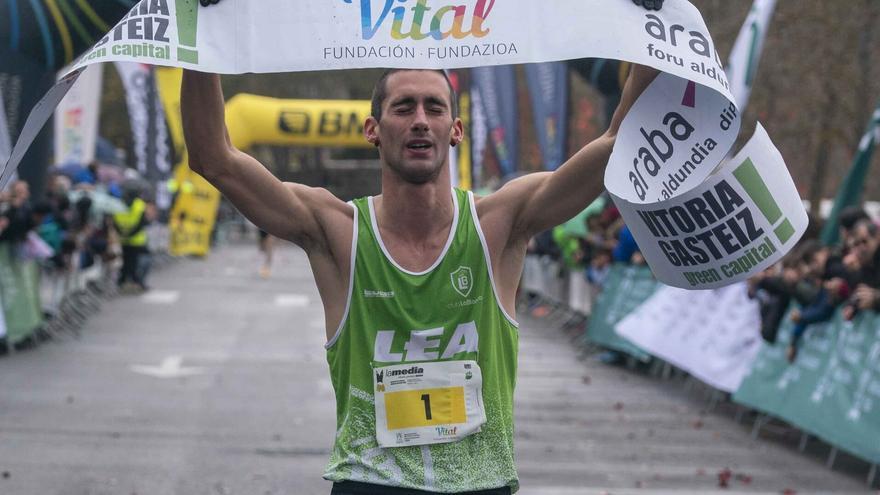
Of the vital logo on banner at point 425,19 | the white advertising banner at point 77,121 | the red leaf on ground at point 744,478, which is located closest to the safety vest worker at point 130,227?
the white advertising banner at point 77,121

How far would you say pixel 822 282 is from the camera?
10.8m

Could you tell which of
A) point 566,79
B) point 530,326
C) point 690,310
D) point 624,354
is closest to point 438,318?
point 690,310

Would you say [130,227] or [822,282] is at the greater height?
[130,227]

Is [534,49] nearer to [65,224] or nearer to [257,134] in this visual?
[65,224]

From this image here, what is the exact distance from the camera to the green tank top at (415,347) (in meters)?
3.94

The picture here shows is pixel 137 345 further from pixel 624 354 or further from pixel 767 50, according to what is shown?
pixel 767 50

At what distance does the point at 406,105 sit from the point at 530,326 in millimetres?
17531

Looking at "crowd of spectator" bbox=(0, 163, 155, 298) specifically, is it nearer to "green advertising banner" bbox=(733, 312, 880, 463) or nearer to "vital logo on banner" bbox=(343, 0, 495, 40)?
"green advertising banner" bbox=(733, 312, 880, 463)

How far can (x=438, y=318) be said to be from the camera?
3.97 metres

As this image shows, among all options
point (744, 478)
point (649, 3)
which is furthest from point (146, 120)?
point (649, 3)

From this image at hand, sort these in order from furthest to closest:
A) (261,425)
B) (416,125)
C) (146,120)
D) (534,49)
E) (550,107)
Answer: (146,120) < (550,107) < (261,425) < (416,125) < (534,49)

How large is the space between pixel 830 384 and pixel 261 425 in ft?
13.7

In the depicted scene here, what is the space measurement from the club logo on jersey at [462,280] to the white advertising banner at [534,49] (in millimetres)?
459

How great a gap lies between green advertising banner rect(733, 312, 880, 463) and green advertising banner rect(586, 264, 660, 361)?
12.1 ft
